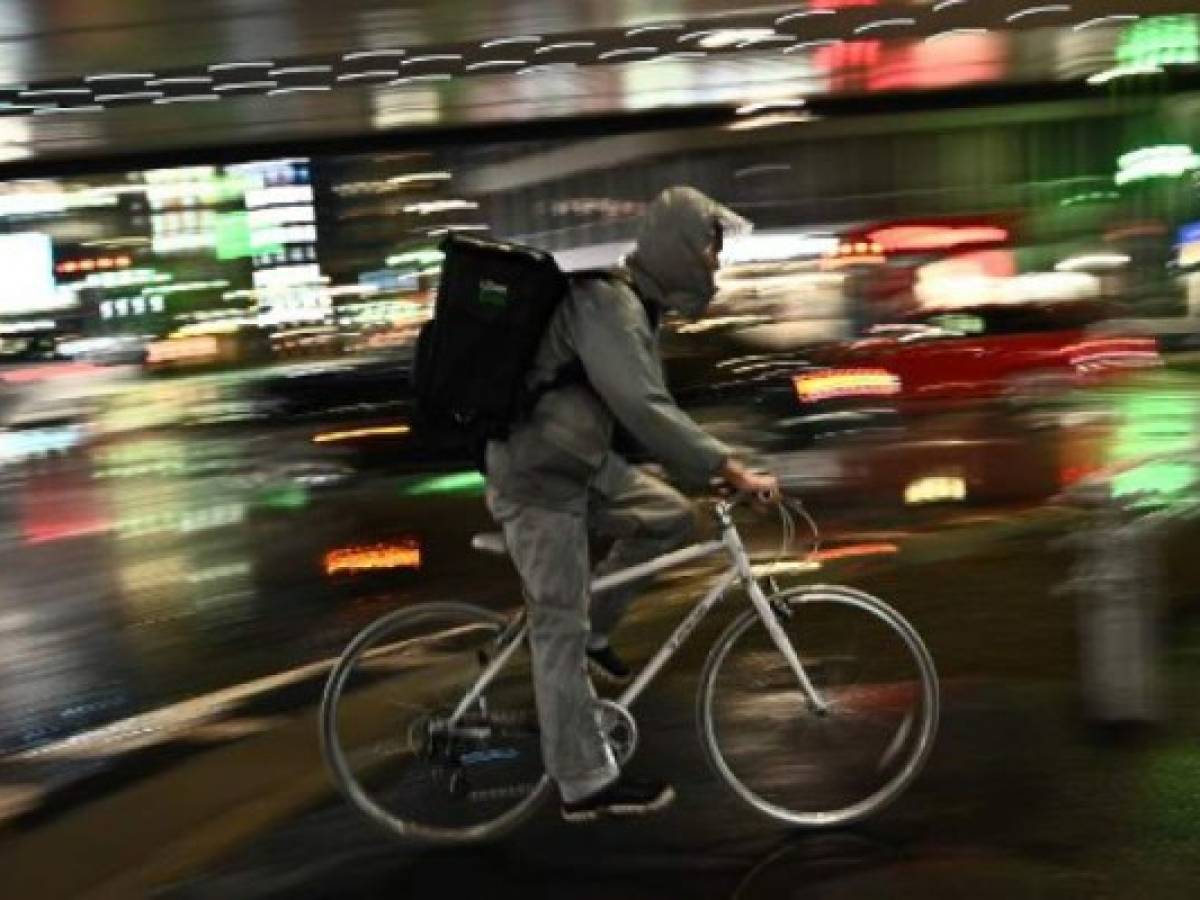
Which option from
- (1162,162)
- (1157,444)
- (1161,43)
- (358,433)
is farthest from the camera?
(1162,162)

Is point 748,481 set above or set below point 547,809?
above

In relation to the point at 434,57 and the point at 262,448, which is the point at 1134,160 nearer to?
the point at 434,57

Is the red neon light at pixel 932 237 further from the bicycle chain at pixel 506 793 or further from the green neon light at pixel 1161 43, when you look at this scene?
the bicycle chain at pixel 506 793

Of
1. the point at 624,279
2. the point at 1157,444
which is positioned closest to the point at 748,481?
the point at 624,279

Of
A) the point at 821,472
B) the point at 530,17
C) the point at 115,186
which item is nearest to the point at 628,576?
the point at 821,472

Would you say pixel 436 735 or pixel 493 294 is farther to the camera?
pixel 436 735

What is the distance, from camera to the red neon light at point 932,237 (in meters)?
23.2

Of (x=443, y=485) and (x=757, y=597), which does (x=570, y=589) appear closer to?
(x=757, y=597)

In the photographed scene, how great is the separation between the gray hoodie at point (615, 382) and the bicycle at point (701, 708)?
302 mm

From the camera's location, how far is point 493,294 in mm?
4188

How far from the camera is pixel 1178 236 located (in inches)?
1347

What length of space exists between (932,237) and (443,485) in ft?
39.5

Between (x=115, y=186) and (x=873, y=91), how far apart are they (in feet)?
59.4

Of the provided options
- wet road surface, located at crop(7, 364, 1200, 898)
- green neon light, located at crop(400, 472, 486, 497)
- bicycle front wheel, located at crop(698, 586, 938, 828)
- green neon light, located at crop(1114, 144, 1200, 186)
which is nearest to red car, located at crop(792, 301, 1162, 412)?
wet road surface, located at crop(7, 364, 1200, 898)
